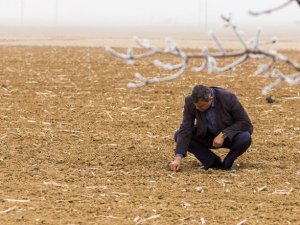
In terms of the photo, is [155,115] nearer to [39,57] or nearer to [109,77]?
[109,77]

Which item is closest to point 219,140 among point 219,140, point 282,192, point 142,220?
point 219,140

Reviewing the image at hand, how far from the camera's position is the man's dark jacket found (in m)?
7.65

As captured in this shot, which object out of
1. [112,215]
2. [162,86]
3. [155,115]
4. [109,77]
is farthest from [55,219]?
[109,77]

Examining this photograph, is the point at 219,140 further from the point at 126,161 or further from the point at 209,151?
the point at 126,161

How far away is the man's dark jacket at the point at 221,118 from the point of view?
7648 millimetres

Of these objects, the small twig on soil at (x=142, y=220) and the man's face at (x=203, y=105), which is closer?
the small twig on soil at (x=142, y=220)

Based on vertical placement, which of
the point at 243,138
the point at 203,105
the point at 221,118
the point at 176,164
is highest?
the point at 203,105

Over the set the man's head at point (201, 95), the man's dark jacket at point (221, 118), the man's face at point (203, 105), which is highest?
the man's head at point (201, 95)

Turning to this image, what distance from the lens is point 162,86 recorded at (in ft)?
46.8

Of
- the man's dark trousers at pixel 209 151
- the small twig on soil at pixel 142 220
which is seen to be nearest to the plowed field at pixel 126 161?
the small twig on soil at pixel 142 220

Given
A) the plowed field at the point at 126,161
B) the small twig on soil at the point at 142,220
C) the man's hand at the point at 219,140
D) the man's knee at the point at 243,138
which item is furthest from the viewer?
the man's knee at the point at 243,138

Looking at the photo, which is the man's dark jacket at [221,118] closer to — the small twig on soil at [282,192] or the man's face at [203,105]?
the man's face at [203,105]

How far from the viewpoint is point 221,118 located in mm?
7742

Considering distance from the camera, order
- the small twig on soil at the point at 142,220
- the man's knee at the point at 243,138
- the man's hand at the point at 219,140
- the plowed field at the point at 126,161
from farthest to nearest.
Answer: the man's knee at the point at 243,138 < the man's hand at the point at 219,140 < the plowed field at the point at 126,161 < the small twig on soil at the point at 142,220
